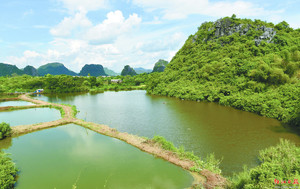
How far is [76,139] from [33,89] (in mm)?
80075

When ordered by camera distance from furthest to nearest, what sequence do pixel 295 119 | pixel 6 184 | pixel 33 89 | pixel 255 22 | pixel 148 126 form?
pixel 33 89
pixel 255 22
pixel 148 126
pixel 295 119
pixel 6 184

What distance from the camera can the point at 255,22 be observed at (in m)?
68.8

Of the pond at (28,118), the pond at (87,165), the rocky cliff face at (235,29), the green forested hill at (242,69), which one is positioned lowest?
the pond at (87,165)

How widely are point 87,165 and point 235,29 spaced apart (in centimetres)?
7910

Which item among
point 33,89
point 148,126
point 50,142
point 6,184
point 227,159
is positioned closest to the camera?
point 6,184

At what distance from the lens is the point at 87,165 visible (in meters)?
Answer: 16.7

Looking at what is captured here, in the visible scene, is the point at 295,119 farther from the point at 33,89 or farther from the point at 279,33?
the point at 33,89

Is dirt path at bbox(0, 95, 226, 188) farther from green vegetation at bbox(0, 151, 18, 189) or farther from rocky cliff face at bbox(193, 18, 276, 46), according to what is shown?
rocky cliff face at bbox(193, 18, 276, 46)

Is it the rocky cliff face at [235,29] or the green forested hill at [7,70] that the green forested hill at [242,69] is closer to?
the rocky cliff face at [235,29]

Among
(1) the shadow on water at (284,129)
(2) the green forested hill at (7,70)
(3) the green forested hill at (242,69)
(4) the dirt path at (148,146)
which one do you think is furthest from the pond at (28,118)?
(2) the green forested hill at (7,70)

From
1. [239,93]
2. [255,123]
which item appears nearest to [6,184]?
[255,123]

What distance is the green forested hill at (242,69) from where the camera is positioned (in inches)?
1334

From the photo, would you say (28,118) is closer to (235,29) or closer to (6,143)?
(6,143)

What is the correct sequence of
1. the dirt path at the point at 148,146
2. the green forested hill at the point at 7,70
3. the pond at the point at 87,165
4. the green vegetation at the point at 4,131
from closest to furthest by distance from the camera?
the dirt path at the point at 148,146 → the pond at the point at 87,165 → the green vegetation at the point at 4,131 → the green forested hill at the point at 7,70
